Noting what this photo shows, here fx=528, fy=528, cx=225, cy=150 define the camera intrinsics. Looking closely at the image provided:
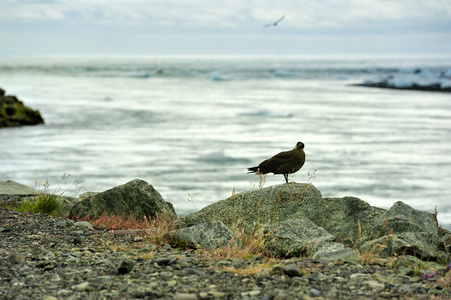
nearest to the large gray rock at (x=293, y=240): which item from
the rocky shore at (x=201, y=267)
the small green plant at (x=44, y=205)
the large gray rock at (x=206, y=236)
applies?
the rocky shore at (x=201, y=267)

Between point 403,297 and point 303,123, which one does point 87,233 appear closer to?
point 403,297

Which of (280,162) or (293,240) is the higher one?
(280,162)

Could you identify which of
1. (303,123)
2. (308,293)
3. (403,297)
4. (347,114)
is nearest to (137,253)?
(308,293)

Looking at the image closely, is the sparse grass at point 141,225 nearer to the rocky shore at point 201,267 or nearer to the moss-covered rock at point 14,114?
the rocky shore at point 201,267

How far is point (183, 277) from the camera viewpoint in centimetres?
517

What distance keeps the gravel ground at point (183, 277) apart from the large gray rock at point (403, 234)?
293 millimetres

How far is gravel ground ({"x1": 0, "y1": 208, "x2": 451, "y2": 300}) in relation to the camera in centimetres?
472

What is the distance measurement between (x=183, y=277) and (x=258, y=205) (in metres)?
2.94

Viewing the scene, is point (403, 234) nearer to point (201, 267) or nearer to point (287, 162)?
point (287, 162)

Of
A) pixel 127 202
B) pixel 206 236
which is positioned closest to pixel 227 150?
pixel 127 202

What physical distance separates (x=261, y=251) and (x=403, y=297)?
1.94 metres

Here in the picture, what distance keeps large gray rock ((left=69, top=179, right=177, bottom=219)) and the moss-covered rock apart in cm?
2386

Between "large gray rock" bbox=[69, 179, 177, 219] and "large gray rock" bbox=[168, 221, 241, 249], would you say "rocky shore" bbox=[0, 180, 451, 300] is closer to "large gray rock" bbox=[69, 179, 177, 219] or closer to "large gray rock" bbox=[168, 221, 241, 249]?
"large gray rock" bbox=[168, 221, 241, 249]

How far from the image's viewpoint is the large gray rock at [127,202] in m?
8.72
